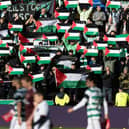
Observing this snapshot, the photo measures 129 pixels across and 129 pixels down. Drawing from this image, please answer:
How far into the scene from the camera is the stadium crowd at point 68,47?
20.8 meters

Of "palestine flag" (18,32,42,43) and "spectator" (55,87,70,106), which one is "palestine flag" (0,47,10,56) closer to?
"palestine flag" (18,32,42,43)

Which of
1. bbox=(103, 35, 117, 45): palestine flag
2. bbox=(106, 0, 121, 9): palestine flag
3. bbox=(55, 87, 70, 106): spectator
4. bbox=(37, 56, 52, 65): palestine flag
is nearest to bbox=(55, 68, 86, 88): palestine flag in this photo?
bbox=(55, 87, 70, 106): spectator

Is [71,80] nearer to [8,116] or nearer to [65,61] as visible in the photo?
[65,61]

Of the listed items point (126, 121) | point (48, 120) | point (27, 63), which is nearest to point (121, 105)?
point (126, 121)

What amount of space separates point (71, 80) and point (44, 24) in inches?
150

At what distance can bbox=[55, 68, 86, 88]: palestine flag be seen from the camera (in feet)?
68.5

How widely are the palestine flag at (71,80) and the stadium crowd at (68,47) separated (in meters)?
0.05

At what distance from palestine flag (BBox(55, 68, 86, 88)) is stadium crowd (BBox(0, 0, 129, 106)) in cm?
5

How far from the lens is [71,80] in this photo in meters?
21.0

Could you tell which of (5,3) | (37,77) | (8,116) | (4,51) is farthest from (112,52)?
(8,116)

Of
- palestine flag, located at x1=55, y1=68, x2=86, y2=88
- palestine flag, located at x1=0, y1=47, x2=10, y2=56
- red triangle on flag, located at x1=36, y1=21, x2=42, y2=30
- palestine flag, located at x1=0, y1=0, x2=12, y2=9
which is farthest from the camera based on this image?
palestine flag, located at x1=0, y1=0, x2=12, y2=9

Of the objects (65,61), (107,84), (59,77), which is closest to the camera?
(107,84)

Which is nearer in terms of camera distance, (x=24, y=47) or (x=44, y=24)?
(x=24, y=47)

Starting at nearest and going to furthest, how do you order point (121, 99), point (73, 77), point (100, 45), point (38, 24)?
point (121, 99) < point (73, 77) < point (100, 45) < point (38, 24)
